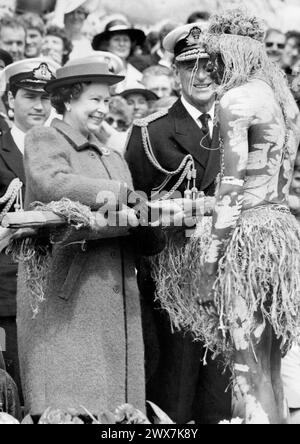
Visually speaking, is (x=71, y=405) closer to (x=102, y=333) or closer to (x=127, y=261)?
(x=102, y=333)

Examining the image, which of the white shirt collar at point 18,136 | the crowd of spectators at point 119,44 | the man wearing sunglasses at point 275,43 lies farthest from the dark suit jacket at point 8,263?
the man wearing sunglasses at point 275,43

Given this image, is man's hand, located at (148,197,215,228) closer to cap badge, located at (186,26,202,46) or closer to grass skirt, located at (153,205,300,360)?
grass skirt, located at (153,205,300,360)

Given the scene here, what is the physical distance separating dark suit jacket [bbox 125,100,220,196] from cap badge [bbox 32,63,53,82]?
61 cm

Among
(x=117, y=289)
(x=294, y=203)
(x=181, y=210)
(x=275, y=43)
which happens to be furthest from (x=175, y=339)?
(x=275, y=43)

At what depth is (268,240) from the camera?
19.4 feet

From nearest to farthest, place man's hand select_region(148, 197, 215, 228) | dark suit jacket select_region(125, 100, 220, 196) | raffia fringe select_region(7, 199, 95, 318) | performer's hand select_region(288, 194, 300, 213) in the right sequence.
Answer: raffia fringe select_region(7, 199, 95, 318), man's hand select_region(148, 197, 215, 228), dark suit jacket select_region(125, 100, 220, 196), performer's hand select_region(288, 194, 300, 213)

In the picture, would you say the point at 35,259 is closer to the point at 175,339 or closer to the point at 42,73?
the point at 175,339

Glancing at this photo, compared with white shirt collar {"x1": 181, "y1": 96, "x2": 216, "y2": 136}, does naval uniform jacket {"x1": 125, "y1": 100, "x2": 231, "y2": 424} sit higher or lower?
lower

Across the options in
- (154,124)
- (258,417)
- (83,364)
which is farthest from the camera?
(154,124)

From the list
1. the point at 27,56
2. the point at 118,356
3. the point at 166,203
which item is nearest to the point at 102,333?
the point at 118,356

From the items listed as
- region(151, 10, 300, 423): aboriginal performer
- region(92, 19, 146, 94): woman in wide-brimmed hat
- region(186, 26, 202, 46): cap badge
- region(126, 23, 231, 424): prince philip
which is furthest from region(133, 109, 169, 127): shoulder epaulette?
region(92, 19, 146, 94): woman in wide-brimmed hat

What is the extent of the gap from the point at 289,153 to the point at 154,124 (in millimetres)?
1366

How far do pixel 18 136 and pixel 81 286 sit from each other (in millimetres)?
1435

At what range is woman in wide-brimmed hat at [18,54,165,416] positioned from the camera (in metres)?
Answer: 6.17
